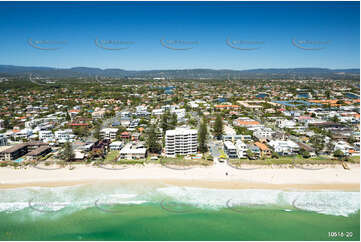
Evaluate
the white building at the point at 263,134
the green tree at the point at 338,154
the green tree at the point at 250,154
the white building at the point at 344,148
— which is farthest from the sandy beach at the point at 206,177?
the white building at the point at 263,134

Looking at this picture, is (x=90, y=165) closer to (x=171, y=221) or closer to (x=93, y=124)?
(x=171, y=221)

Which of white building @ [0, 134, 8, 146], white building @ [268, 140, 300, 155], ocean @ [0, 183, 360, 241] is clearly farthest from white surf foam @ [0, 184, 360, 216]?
white building @ [0, 134, 8, 146]

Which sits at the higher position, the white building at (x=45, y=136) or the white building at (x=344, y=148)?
the white building at (x=45, y=136)

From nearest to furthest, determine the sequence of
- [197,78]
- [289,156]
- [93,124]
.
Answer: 1. [289,156]
2. [93,124]
3. [197,78]

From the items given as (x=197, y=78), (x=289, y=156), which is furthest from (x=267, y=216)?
(x=197, y=78)

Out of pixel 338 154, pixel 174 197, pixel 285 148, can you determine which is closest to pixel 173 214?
pixel 174 197

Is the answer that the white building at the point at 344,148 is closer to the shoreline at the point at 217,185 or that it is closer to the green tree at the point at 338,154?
the green tree at the point at 338,154
